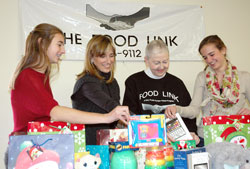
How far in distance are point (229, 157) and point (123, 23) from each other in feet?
6.20

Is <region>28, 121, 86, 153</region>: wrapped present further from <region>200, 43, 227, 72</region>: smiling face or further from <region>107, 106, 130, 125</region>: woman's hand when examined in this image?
<region>200, 43, 227, 72</region>: smiling face

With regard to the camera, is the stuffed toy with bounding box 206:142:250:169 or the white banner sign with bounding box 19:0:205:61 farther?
the white banner sign with bounding box 19:0:205:61

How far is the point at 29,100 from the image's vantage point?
4.24 feet

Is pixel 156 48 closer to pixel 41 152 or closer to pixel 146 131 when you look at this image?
pixel 146 131

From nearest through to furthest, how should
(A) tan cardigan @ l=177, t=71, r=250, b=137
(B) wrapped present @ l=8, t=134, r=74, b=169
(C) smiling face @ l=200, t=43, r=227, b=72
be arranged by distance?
(B) wrapped present @ l=8, t=134, r=74, b=169
(A) tan cardigan @ l=177, t=71, r=250, b=137
(C) smiling face @ l=200, t=43, r=227, b=72

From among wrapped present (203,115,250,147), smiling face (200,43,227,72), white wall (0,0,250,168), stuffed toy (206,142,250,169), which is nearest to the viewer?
stuffed toy (206,142,250,169)

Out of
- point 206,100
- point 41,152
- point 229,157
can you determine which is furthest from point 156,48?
point 41,152

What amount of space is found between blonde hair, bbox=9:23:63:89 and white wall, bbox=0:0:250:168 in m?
1.17

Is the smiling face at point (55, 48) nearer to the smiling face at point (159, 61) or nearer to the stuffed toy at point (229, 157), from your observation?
the smiling face at point (159, 61)

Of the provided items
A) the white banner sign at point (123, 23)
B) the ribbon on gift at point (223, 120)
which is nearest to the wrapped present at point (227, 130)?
the ribbon on gift at point (223, 120)

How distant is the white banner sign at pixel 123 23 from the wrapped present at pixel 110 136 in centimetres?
149

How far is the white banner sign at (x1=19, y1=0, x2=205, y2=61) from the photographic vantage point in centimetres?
261

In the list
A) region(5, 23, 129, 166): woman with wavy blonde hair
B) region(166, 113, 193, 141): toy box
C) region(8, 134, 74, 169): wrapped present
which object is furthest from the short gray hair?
region(8, 134, 74, 169): wrapped present

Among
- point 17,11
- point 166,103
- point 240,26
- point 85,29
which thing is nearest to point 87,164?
point 166,103
